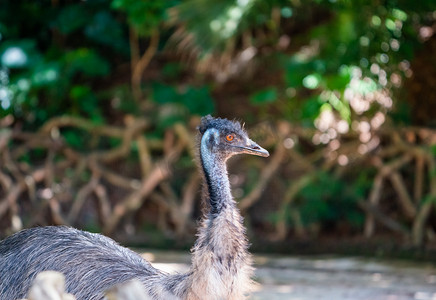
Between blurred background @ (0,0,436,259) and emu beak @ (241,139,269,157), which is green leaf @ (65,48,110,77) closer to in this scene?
blurred background @ (0,0,436,259)

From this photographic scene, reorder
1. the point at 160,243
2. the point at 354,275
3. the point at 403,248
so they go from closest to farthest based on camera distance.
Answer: the point at 354,275 < the point at 403,248 < the point at 160,243

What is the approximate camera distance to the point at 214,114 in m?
9.62

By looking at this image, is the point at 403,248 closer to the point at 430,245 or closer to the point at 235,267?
the point at 430,245

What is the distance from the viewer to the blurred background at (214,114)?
28.7ft

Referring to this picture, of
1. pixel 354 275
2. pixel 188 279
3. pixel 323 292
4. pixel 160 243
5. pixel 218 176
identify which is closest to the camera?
pixel 188 279

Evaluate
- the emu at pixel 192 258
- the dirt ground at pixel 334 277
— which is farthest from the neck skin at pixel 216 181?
the dirt ground at pixel 334 277

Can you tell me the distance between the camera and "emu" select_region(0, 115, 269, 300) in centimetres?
355

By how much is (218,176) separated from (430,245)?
5592mm

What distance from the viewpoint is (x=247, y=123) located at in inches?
392

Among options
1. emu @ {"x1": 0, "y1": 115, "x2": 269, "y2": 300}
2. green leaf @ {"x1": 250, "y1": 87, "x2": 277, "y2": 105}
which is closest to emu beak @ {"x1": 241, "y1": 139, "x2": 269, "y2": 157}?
emu @ {"x1": 0, "y1": 115, "x2": 269, "y2": 300}

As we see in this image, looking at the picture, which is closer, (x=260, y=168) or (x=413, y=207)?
(x=413, y=207)

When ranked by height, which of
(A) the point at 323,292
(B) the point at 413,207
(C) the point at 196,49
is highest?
(C) the point at 196,49

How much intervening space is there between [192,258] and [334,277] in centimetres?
415

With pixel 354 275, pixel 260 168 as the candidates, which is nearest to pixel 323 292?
pixel 354 275
